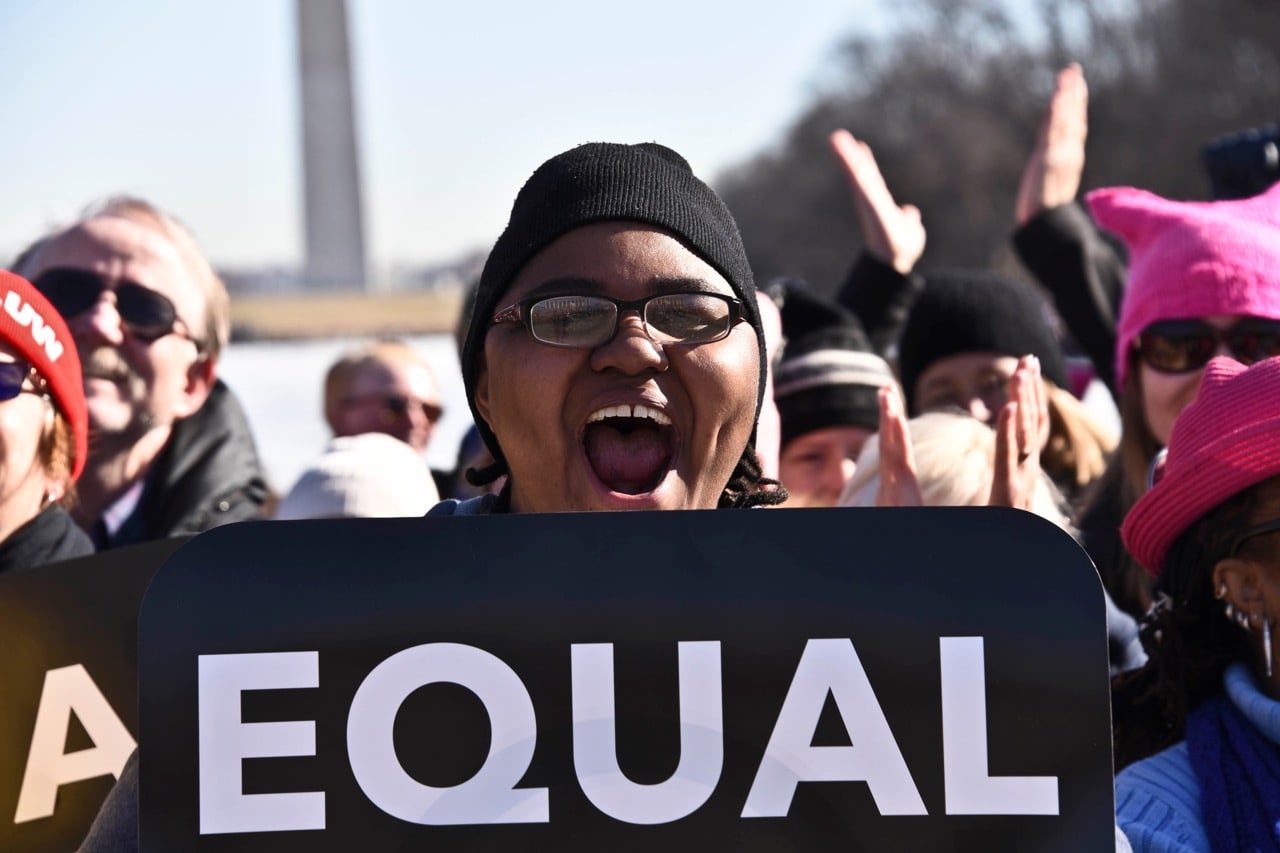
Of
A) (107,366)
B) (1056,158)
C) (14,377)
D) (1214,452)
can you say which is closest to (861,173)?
(1056,158)

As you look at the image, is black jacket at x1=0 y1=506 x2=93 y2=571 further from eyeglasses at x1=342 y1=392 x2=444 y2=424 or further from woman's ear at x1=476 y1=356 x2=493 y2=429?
eyeglasses at x1=342 y1=392 x2=444 y2=424

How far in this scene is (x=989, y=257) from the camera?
46.2 metres

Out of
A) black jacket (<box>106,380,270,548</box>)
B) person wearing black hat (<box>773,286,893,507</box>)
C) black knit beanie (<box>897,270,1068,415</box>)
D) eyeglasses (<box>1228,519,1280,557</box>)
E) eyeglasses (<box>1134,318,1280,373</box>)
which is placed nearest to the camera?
eyeglasses (<box>1228,519,1280,557</box>)

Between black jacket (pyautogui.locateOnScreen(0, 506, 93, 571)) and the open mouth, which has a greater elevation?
black jacket (pyautogui.locateOnScreen(0, 506, 93, 571))

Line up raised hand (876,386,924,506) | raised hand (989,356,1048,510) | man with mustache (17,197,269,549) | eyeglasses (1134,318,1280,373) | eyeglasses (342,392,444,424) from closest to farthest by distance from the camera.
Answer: raised hand (989,356,1048,510), raised hand (876,386,924,506), eyeglasses (1134,318,1280,373), man with mustache (17,197,269,549), eyeglasses (342,392,444,424)

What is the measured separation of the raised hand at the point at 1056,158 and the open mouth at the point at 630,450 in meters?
3.20

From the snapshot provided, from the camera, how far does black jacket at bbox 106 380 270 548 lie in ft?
12.5

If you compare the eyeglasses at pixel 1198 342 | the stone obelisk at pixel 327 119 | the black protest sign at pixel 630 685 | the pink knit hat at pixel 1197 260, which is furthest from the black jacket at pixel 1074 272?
the stone obelisk at pixel 327 119

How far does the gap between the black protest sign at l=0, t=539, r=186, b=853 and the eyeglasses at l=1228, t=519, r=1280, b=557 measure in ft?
5.19

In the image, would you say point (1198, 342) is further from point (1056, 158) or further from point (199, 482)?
point (199, 482)

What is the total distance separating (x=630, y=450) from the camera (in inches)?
79.3

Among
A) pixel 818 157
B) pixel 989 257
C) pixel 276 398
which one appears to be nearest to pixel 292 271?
pixel 818 157

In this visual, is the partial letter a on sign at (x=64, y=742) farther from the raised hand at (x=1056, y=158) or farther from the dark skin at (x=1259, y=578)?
the raised hand at (x=1056, y=158)

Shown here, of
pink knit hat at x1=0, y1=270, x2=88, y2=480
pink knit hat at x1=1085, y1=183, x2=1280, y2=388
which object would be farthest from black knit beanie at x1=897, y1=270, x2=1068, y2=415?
pink knit hat at x1=0, y1=270, x2=88, y2=480
